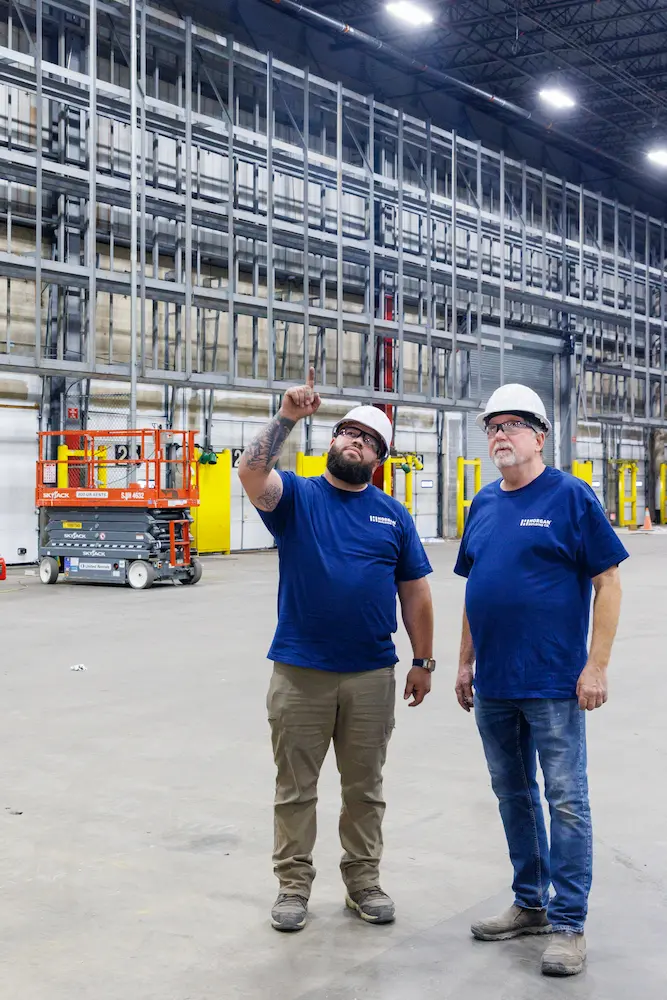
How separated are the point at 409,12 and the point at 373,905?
19.4 m

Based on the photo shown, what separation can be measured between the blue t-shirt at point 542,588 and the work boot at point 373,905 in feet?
2.90

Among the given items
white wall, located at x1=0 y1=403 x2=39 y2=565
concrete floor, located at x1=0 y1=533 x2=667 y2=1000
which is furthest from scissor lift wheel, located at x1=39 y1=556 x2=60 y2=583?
concrete floor, located at x1=0 y1=533 x2=667 y2=1000

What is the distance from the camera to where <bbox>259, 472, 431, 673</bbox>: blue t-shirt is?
3914mm

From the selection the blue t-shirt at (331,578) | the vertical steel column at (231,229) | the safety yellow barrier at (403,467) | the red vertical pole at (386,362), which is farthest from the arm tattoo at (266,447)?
the red vertical pole at (386,362)

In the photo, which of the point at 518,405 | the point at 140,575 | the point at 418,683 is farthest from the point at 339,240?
the point at 518,405

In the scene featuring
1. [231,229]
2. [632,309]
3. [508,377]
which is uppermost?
[632,309]

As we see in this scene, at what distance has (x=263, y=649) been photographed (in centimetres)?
1047

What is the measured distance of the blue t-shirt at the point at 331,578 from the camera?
3.91m

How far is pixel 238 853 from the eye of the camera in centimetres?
467

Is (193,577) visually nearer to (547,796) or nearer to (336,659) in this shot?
(336,659)

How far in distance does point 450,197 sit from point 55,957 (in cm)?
2814

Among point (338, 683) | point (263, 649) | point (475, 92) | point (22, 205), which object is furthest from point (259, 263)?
point (338, 683)

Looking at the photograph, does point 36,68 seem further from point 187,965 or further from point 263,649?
point 187,965

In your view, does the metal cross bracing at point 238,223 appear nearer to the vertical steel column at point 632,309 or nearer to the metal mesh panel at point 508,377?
the metal mesh panel at point 508,377
